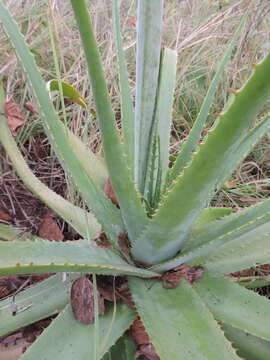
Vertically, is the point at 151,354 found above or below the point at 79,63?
below

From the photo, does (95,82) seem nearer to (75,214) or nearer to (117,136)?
(117,136)

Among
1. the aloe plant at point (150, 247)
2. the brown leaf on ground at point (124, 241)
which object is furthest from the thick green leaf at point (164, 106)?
the brown leaf on ground at point (124, 241)

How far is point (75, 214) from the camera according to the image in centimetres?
90

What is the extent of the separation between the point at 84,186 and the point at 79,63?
0.76 meters

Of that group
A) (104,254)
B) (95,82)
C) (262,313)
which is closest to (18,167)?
(104,254)

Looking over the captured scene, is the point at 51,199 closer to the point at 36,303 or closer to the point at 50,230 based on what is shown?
the point at 50,230

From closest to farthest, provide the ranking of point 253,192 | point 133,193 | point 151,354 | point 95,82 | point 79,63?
1. point 95,82
2. point 133,193
3. point 151,354
4. point 253,192
5. point 79,63

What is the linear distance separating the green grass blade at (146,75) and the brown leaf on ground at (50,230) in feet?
1.17

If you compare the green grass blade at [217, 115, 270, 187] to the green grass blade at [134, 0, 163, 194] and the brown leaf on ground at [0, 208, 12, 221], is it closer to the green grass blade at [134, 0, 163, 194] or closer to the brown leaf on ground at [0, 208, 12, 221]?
the green grass blade at [134, 0, 163, 194]

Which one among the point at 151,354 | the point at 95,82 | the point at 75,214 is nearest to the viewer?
the point at 95,82

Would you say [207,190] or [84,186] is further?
[84,186]

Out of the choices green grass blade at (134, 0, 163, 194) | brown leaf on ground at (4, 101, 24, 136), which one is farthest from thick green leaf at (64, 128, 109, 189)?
green grass blade at (134, 0, 163, 194)

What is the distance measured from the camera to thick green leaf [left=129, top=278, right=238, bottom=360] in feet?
1.94

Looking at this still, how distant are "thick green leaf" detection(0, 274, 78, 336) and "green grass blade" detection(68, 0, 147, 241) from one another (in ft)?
0.58
